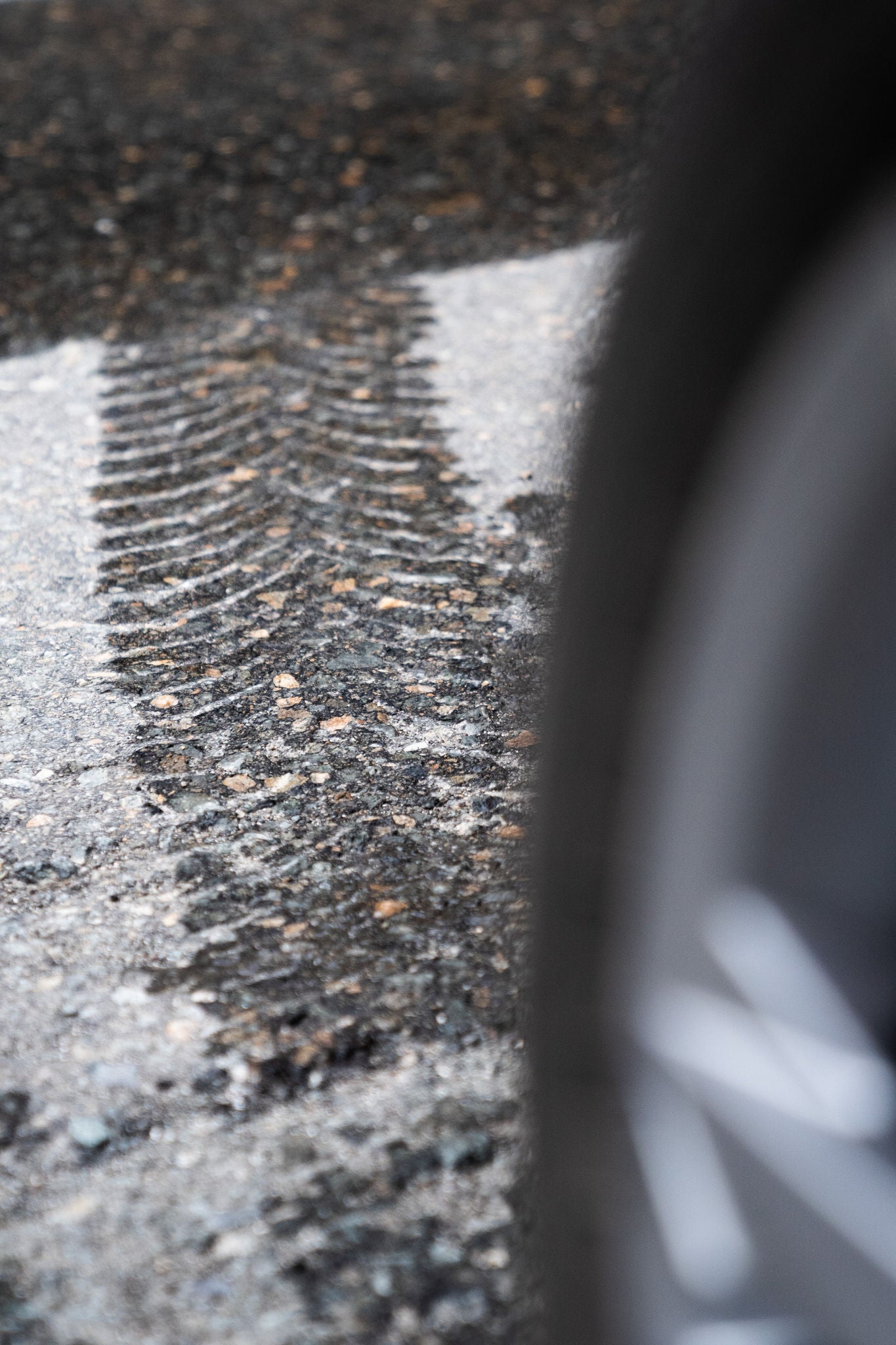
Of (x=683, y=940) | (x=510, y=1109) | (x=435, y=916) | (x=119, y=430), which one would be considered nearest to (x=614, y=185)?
(x=119, y=430)

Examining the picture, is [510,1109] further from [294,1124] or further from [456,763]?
[456,763]

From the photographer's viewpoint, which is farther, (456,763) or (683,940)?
(456,763)

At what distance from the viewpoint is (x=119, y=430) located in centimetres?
262

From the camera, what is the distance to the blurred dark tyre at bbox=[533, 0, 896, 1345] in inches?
27.5

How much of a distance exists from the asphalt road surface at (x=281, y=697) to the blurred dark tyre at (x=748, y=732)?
0.14 meters

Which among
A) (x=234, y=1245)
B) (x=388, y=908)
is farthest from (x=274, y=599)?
→ (x=234, y=1245)

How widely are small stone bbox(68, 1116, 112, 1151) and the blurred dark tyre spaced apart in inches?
25.2

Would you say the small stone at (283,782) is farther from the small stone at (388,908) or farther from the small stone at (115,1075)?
the small stone at (115,1075)

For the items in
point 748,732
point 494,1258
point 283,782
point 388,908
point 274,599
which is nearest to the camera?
point 748,732

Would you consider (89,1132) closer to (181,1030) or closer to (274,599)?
(181,1030)

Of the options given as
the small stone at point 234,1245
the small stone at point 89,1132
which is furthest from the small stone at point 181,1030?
the small stone at point 234,1245

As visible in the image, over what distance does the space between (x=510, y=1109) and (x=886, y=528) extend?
2.57ft

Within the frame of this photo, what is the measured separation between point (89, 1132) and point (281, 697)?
0.76 m

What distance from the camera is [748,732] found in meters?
0.74
